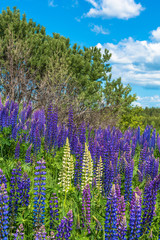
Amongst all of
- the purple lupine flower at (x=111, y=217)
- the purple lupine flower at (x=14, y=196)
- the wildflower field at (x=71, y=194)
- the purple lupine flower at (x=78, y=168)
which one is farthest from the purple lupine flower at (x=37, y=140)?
the purple lupine flower at (x=111, y=217)

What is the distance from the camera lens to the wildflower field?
248cm

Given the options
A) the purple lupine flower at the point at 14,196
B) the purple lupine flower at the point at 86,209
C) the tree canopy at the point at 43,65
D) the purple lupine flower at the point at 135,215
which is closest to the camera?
the purple lupine flower at the point at 135,215

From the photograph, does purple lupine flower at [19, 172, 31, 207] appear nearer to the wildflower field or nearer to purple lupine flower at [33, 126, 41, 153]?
the wildflower field

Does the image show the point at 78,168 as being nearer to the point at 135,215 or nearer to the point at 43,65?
the point at 135,215

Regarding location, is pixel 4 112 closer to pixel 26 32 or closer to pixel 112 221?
pixel 112 221

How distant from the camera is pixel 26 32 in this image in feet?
71.5

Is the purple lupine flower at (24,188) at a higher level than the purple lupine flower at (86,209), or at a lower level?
higher

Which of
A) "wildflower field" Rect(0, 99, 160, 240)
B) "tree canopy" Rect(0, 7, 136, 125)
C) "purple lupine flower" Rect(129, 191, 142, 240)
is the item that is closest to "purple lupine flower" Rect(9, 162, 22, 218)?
"wildflower field" Rect(0, 99, 160, 240)

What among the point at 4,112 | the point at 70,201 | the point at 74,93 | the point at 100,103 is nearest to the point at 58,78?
the point at 74,93

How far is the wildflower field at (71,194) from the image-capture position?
8.14 feet

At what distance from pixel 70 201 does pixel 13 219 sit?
135cm

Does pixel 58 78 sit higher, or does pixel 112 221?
pixel 58 78

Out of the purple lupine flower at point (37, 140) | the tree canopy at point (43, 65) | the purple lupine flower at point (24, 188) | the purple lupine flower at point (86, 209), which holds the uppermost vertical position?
the tree canopy at point (43, 65)

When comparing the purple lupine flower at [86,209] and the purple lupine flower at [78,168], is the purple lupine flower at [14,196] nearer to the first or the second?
the purple lupine flower at [86,209]
